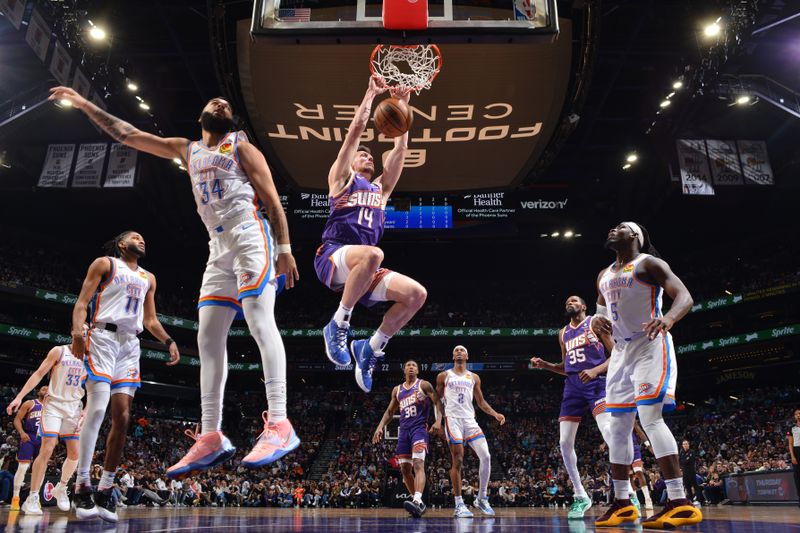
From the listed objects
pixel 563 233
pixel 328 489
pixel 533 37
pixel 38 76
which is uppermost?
pixel 38 76

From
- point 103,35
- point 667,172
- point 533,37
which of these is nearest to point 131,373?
point 533,37

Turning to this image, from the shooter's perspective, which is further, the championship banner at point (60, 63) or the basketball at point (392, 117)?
the championship banner at point (60, 63)

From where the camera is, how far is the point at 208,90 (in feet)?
69.9

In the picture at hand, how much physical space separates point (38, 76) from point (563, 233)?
21346 mm

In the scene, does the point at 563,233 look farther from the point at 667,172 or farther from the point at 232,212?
the point at 232,212

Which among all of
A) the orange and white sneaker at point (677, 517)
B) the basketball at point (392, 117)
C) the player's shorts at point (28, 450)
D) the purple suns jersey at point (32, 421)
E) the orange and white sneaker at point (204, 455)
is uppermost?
the basketball at point (392, 117)

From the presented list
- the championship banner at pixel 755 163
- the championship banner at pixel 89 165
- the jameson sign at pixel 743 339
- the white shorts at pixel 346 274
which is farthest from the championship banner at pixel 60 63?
the jameson sign at pixel 743 339

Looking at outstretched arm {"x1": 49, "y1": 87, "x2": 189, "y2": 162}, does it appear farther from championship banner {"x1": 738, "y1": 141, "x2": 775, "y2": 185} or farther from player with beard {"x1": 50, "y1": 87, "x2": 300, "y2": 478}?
championship banner {"x1": 738, "y1": 141, "x2": 775, "y2": 185}

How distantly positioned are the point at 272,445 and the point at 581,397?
5714 millimetres

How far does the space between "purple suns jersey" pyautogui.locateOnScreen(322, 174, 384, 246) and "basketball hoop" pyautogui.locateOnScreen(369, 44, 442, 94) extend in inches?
80.4

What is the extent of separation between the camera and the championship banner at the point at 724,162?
21594mm

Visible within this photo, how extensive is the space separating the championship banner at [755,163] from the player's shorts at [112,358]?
21.9 meters

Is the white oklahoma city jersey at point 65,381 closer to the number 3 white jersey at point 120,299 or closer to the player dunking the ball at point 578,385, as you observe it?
the number 3 white jersey at point 120,299

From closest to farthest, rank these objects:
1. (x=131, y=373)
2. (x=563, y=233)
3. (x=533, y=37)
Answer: (x=131, y=373), (x=533, y=37), (x=563, y=233)
